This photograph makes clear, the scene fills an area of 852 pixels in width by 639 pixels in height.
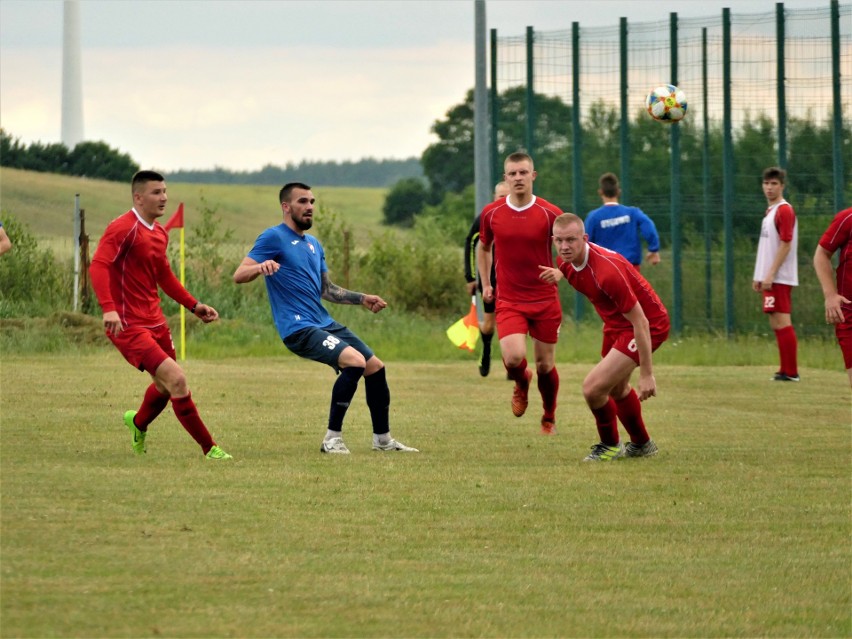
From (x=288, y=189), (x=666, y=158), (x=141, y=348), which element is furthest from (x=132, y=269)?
(x=666, y=158)

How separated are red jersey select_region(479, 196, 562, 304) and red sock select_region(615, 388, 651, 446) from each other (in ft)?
5.01

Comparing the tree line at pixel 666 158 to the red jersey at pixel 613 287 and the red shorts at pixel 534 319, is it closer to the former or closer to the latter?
the red shorts at pixel 534 319

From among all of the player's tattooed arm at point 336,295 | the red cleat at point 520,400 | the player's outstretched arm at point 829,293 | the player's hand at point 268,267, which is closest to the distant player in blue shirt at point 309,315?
the player's tattooed arm at point 336,295

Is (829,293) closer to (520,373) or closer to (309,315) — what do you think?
(520,373)

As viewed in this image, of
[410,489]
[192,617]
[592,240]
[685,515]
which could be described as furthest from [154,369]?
[592,240]

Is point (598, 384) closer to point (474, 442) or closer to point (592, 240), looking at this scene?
point (474, 442)

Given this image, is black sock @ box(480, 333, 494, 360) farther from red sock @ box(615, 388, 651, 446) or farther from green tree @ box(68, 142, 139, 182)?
green tree @ box(68, 142, 139, 182)

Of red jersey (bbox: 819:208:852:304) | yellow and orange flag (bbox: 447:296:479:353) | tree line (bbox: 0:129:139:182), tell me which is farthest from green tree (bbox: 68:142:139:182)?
red jersey (bbox: 819:208:852:304)

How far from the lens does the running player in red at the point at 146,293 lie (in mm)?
10164

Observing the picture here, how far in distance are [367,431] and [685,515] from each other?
14.6 feet

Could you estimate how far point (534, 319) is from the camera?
12.1m

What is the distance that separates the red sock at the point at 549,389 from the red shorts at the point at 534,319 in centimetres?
31

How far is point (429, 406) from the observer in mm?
14477

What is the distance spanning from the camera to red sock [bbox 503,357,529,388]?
12.0 m
